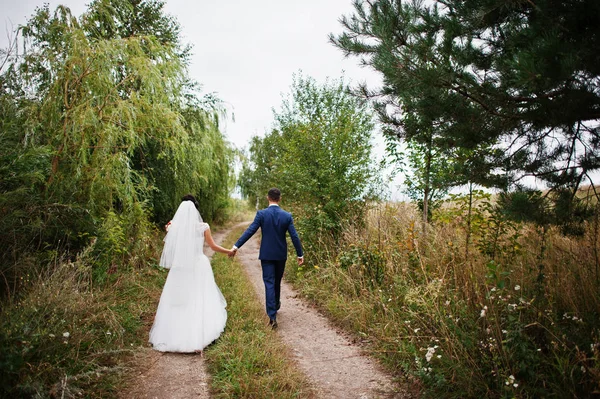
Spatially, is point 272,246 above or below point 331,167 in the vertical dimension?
below

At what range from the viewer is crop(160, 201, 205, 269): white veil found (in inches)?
189

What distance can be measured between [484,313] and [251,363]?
2.40m

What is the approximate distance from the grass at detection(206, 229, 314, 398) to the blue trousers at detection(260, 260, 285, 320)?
8.3 inches

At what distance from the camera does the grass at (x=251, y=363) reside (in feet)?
10.4

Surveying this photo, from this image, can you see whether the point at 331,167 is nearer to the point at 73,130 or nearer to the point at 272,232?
the point at 272,232

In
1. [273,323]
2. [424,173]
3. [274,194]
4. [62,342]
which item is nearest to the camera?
[62,342]

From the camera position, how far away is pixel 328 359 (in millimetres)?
4070

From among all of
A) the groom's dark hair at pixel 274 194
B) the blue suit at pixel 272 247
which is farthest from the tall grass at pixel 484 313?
the groom's dark hair at pixel 274 194

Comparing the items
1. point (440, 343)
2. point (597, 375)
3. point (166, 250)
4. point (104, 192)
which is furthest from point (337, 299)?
point (104, 192)

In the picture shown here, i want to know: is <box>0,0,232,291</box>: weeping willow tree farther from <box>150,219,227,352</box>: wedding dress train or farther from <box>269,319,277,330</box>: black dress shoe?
<box>269,319,277,330</box>: black dress shoe

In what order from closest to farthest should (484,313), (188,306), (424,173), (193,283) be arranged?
(484,313)
(188,306)
(193,283)
(424,173)

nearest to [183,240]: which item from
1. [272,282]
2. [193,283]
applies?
[193,283]

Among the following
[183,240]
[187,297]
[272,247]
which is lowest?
[187,297]

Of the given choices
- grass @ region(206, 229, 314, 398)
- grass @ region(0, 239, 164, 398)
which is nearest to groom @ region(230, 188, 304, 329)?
grass @ region(206, 229, 314, 398)
